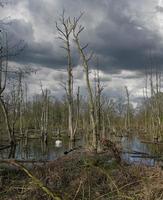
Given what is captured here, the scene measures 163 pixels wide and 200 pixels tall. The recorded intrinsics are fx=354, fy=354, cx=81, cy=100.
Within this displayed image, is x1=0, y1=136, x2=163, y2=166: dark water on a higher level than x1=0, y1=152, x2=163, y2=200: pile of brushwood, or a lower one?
lower

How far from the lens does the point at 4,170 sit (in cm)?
1044

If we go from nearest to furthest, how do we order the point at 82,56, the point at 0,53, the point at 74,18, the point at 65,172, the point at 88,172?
the point at 88,172, the point at 65,172, the point at 0,53, the point at 82,56, the point at 74,18

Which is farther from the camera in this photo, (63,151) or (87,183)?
(63,151)

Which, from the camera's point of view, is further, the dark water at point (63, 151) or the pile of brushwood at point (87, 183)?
the dark water at point (63, 151)

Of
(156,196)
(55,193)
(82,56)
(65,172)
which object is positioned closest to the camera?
(55,193)

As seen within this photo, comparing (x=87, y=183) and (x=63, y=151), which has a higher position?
(x=87, y=183)

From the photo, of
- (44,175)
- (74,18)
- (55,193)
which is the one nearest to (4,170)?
(44,175)

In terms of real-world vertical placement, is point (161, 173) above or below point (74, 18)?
below

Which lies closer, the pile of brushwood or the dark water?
the pile of brushwood

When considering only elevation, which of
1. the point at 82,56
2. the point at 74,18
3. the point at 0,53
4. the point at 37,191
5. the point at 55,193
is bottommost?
the point at 37,191

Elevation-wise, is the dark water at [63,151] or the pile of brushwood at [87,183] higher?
the pile of brushwood at [87,183]

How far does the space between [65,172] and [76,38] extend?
47.1 ft

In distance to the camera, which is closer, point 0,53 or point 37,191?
point 37,191

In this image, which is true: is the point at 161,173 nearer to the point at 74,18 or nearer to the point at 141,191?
the point at 141,191
